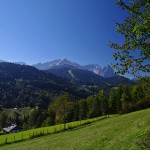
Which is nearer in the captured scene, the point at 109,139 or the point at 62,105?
the point at 109,139

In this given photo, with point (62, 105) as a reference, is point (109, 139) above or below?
below

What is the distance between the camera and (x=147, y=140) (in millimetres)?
23828

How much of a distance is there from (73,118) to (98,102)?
1892 centimetres

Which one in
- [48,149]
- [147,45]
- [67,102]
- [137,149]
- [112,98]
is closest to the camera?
[147,45]

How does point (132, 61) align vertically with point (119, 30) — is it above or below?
below

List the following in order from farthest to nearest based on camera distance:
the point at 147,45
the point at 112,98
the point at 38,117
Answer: the point at 38,117 → the point at 112,98 → the point at 147,45

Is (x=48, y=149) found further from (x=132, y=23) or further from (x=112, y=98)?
(x=112, y=98)

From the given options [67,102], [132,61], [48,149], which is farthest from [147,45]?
[67,102]

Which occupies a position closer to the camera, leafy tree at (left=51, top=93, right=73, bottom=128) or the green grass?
the green grass

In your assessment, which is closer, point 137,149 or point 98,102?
point 137,149

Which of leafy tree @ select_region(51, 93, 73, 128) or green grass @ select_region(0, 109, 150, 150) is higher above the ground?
leafy tree @ select_region(51, 93, 73, 128)

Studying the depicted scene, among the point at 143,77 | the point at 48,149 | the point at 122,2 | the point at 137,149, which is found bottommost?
the point at 48,149

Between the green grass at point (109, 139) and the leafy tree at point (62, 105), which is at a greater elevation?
the leafy tree at point (62, 105)

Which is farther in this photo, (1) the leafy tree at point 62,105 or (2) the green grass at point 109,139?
(1) the leafy tree at point 62,105
